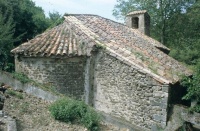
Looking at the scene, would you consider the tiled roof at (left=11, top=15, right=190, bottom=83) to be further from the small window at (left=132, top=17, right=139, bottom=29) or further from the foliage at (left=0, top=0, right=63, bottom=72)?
the small window at (left=132, top=17, right=139, bottom=29)

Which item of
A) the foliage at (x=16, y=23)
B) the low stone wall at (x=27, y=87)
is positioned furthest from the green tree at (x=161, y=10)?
the low stone wall at (x=27, y=87)

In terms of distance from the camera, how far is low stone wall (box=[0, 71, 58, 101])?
9148 mm

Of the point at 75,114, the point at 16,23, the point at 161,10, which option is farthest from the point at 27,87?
the point at 161,10

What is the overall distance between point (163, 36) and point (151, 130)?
20.5 meters

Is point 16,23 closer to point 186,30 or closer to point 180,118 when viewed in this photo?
point 180,118

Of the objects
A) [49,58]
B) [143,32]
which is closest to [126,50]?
[49,58]

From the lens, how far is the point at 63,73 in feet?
40.2

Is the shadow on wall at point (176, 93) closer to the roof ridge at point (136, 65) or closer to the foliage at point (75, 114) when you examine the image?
the roof ridge at point (136, 65)

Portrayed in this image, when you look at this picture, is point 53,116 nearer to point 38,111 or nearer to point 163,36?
point 38,111

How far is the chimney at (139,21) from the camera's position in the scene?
802 inches

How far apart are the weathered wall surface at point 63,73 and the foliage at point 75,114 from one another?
4081mm

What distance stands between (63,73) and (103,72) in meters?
1.82

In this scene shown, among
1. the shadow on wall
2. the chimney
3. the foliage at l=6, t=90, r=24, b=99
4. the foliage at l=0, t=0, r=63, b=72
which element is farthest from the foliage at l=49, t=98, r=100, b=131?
the chimney

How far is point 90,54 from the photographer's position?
39.5ft
